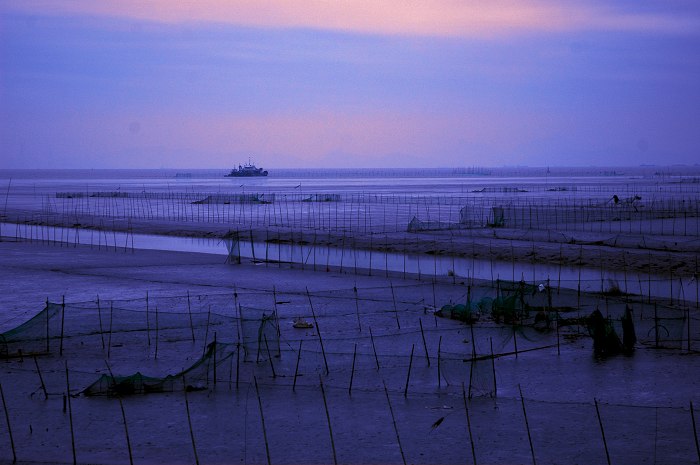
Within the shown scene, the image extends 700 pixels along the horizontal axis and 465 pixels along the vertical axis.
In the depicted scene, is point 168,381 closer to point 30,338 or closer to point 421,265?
point 30,338

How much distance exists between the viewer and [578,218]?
43625 mm

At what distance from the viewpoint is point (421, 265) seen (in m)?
26.9

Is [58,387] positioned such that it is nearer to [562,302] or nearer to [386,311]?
[386,311]

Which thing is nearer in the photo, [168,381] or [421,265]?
[168,381]

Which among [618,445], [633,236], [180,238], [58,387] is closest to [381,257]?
[633,236]

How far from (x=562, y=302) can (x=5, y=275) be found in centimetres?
1565

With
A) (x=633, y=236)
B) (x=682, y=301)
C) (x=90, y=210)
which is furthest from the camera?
(x=90, y=210)

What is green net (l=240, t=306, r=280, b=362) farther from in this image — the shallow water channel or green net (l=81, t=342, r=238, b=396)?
the shallow water channel

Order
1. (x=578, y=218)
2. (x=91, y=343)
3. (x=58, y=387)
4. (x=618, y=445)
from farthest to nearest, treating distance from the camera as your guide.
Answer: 1. (x=578, y=218)
2. (x=91, y=343)
3. (x=58, y=387)
4. (x=618, y=445)

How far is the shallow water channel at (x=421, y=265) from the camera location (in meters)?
20.9

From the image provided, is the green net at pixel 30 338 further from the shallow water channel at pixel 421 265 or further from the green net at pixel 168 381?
the shallow water channel at pixel 421 265

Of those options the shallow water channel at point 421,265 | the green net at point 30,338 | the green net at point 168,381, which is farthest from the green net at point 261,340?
the shallow water channel at point 421,265

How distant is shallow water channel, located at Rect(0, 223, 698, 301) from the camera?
2094 cm

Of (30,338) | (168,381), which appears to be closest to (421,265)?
(30,338)
